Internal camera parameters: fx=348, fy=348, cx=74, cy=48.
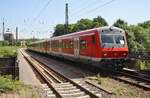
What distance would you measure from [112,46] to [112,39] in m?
0.56

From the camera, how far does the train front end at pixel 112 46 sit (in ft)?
68.4

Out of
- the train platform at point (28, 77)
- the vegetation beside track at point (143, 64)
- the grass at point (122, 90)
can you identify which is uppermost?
the vegetation beside track at point (143, 64)

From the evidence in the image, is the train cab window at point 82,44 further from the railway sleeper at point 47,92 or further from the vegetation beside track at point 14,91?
the vegetation beside track at point 14,91

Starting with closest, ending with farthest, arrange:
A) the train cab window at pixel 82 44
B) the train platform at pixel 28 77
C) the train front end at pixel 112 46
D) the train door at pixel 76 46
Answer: the train platform at pixel 28 77 < the train front end at pixel 112 46 < the train cab window at pixel 82 44 < the train door at pixel 76 46

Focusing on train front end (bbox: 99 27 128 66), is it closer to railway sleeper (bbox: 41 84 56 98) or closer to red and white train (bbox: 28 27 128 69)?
red and white train (bbox: 28 27 128 69)

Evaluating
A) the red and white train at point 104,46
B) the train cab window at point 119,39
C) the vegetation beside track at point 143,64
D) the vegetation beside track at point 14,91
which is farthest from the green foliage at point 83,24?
the vegetation beside track at point 14,91

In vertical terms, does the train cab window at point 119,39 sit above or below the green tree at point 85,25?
below

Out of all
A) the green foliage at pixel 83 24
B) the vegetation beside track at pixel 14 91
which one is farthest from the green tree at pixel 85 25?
the vegetation beside track at pixel 14 91

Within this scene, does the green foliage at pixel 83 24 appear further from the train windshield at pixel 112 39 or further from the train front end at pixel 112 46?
the train front end at pixel 112 46

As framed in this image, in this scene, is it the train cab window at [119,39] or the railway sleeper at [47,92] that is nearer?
the railway sleeper at [47,92]

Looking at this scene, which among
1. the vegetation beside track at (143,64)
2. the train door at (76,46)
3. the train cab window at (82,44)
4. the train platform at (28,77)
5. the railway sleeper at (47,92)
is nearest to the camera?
the railway sleeper at (47,92)

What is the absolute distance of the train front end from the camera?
20859 millimetres

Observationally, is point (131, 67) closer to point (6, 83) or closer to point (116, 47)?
point (116, 47)

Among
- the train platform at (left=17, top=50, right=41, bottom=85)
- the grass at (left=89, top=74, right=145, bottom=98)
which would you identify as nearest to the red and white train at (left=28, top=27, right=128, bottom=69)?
the train platform at (left=17, top=50, right=41, bottom=85)
